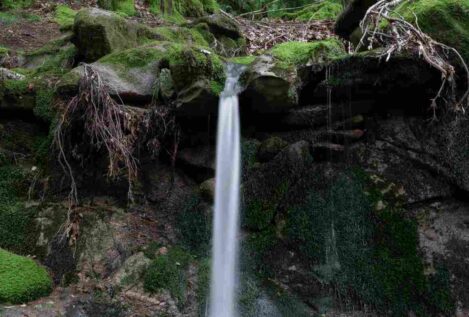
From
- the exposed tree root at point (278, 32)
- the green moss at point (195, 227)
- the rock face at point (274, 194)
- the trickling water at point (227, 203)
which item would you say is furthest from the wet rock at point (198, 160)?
the exposed tree root at point (278, 32)

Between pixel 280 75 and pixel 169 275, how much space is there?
9.89 feet

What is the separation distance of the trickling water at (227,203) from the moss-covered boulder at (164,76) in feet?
0.75

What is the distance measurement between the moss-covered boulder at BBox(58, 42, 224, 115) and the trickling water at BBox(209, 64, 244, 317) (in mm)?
228

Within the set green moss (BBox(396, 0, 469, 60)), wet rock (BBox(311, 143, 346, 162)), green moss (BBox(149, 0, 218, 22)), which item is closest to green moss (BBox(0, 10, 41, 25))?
green moss (BBox(149, 0, 218, 22))

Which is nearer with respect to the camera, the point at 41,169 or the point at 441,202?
the point at 441,202

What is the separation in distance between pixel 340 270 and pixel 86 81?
421cm

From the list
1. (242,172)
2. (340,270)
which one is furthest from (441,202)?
(242,172)

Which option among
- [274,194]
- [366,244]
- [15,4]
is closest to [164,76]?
[274,194]

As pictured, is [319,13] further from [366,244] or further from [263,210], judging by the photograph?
[366,244]

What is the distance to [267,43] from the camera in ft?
36.8

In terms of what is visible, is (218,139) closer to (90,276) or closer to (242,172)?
(242,172)

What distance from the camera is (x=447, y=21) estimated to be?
5910mm

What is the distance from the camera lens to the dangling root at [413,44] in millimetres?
5383

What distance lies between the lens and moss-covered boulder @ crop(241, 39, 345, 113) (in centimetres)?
601
